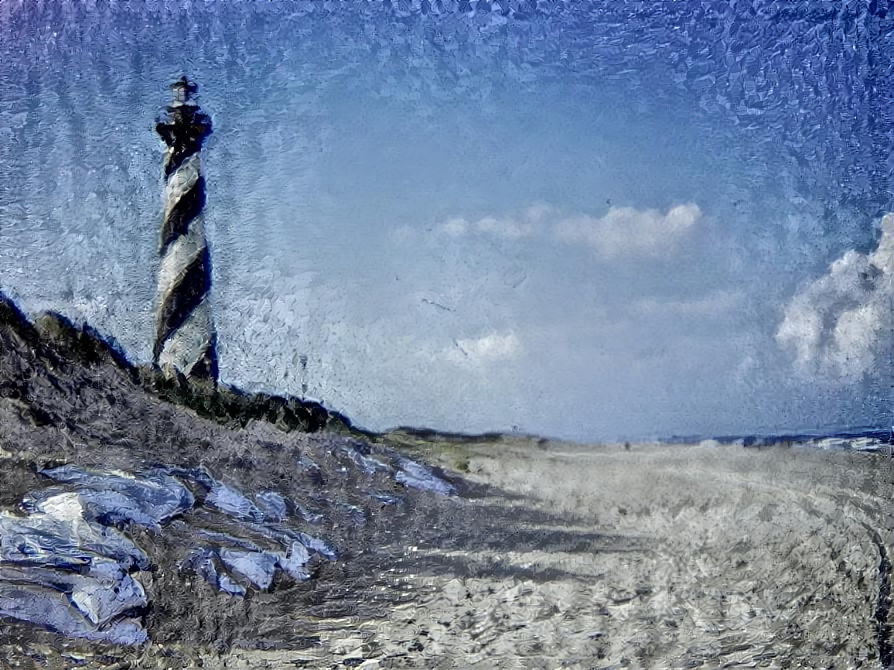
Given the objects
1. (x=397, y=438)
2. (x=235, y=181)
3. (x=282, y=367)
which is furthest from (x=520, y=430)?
(x=235, y=181)

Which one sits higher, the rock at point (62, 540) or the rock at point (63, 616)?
the rock at point (62, 540)

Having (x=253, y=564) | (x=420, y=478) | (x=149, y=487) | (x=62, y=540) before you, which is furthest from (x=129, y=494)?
(x=420, y=478)

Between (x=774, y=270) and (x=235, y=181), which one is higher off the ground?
(x=235, y=181)

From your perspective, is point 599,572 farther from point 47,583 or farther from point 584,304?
point 47,583

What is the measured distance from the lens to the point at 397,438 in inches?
77.2

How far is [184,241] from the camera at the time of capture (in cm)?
195

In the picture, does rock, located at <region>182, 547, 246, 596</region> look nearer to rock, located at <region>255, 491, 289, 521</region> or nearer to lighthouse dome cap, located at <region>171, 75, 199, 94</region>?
rock, located at <region>255, 491, 289, 521</region>

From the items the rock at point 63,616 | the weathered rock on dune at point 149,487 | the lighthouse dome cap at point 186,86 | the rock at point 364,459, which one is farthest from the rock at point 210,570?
the lighthouse dome cap at point 186,86

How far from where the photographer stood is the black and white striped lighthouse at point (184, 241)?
194 centimetres

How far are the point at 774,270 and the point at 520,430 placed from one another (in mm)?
806

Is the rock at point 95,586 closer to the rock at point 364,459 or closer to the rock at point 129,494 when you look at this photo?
the rock at point 129,494

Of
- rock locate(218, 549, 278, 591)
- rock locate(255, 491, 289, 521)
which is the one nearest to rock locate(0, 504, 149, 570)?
rock locate(218, 549, 278, 591)

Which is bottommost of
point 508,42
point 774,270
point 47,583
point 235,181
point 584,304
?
point 47,583

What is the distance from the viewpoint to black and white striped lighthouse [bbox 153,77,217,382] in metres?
1.94
